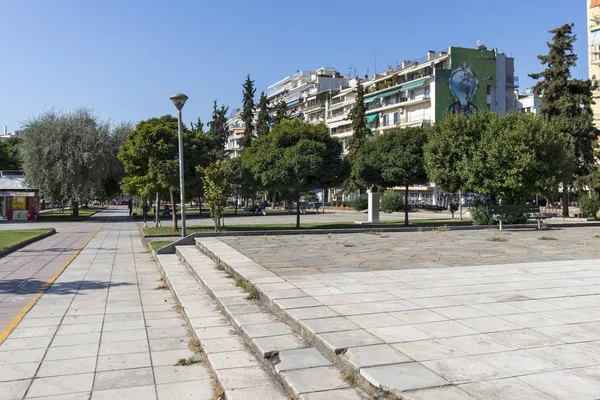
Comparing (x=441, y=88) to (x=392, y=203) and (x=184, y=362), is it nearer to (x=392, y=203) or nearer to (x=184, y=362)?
(x=392, y=203)

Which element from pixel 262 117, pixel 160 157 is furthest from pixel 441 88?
pixel 160 157

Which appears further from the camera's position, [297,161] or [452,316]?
[297,161]

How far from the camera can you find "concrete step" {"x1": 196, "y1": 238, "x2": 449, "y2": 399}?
12.0 ft

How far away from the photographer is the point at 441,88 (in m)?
65.6

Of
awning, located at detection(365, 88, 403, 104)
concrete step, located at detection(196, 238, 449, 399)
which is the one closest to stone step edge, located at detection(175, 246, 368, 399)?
concrete step, located at detection(196, 238, 449, 399)

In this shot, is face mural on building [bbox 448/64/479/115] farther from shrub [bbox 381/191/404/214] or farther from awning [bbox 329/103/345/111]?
shrub [bbox 381/191/404/214]

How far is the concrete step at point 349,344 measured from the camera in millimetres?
3652

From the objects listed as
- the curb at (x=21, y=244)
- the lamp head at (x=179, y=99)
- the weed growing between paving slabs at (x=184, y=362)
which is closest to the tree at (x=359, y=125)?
the curb at (x=21, y=244)

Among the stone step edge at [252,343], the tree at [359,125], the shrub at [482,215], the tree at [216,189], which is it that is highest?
the tree at [359,125]

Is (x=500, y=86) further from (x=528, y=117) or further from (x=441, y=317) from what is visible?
(x=441, y=317)

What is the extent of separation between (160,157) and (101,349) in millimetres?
20315

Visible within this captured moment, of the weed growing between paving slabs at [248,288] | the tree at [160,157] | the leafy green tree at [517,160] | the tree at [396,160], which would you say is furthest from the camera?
the tree at [396,160]

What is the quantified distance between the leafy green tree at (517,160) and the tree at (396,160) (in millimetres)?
3643

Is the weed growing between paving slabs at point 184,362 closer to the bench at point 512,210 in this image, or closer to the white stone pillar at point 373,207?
the bench at point 512,210
